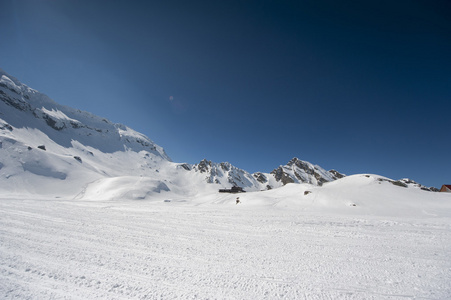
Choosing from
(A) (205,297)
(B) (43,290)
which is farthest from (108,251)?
(A) (205,297)

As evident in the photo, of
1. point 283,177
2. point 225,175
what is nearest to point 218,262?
point 225,175

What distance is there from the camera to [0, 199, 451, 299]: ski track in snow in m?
3.54

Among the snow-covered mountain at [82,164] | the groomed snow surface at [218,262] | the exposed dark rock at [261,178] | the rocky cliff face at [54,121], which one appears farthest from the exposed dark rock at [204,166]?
the groomed snow surface at [218,262]

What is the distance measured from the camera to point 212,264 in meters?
4.73

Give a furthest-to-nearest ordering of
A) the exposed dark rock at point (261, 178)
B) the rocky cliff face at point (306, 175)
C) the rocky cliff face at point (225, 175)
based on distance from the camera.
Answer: the exposed dark rock at point (261, 178), the rocky cliff face at point (306, 175), the rocky cliff face at point (225, 175)

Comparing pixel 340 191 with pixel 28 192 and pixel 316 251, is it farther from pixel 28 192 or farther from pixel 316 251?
pixel 28 192

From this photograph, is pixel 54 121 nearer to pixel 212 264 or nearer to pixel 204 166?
pixel 204 166

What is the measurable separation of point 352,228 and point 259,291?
8663mm

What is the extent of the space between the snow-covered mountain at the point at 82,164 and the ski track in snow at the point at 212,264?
30.2 m

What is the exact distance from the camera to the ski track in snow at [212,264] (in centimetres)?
354

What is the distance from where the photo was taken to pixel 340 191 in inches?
974

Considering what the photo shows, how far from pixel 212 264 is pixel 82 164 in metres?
72.2

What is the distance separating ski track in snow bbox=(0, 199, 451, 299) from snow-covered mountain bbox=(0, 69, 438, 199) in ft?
98.9

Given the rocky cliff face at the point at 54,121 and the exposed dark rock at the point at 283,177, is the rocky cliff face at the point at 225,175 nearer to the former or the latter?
the exposed dark rock at the point at 283,177
